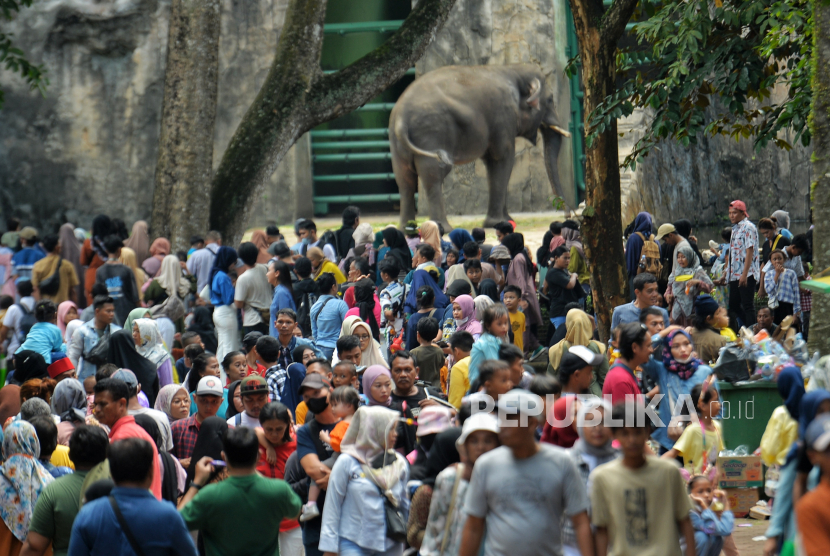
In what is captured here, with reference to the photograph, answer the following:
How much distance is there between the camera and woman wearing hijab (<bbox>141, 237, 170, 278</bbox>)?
40.1 ft

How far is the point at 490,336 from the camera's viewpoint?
277 inches

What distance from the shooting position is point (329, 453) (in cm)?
545

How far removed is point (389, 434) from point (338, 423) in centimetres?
49

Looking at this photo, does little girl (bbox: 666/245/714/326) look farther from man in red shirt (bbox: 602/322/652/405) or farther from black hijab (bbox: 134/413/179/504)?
black hijab (bbox: 134/413/179/504)

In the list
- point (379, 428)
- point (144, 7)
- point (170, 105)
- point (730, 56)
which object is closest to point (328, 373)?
point (379, 428)

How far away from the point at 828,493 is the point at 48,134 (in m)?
17.5

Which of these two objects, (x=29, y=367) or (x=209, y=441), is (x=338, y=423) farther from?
(x=29, y=367)

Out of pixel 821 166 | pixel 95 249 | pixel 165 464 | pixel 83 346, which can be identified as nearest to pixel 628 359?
pixel 821 166

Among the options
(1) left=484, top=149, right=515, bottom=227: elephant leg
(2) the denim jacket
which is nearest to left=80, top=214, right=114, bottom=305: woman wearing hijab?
(2) the denim jacket

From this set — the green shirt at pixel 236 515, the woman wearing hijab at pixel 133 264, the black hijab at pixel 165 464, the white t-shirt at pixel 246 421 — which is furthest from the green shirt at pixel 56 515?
the woman wearing hijab at pixel 133 264

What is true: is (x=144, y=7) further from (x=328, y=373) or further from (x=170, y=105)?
(x=328, y=373)

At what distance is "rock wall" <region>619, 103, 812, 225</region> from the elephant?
1214 mm

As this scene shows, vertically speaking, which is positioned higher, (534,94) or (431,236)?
(534,94)

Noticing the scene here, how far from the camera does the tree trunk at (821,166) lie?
22.5ft
